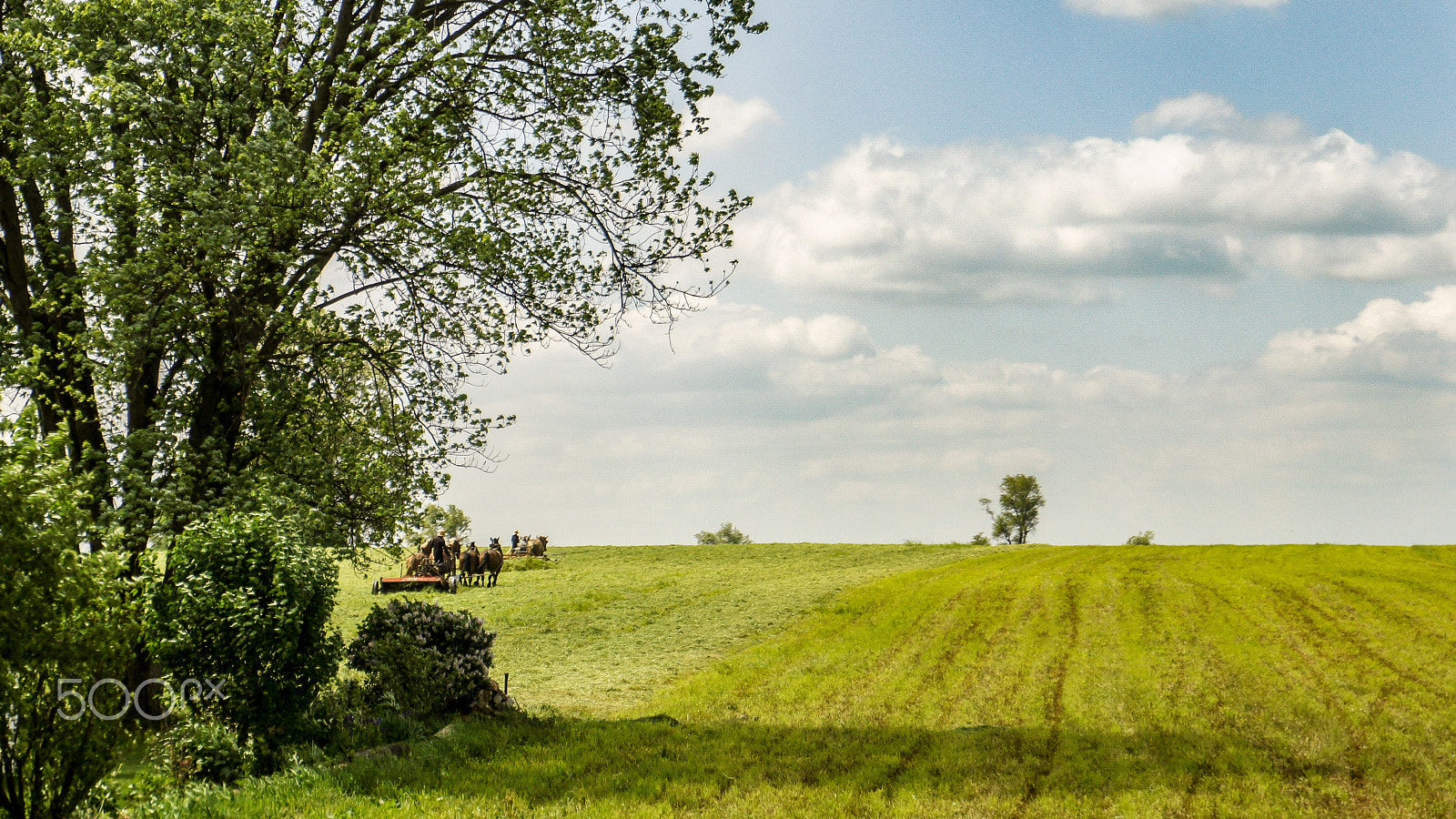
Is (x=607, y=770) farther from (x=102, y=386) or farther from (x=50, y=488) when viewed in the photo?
(x=102, y=386)

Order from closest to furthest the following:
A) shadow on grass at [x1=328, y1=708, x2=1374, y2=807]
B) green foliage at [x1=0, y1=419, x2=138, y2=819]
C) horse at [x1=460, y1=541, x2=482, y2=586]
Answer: green foliage at [x1=0, y1=419, x2=138, y2=819]
shadow on grass at [x1=328, y1=708, x2=1374, y2=807]
horse at [x1=460, y1=541, x2=482, y2=586]

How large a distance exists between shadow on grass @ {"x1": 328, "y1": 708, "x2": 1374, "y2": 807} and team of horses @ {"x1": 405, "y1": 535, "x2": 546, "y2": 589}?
2629 cm

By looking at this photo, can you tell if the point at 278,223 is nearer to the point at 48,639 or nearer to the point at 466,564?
the point at 48,639

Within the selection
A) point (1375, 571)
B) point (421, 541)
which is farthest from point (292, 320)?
point (1375, 571)

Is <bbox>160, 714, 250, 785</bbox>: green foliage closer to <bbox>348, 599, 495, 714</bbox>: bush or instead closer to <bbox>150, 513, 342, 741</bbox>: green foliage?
<bbox>150, 513, 342, 741</bbox>: green foliage

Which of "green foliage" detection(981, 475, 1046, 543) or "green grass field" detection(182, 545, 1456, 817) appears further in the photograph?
"green foliage" detection(981, 475, 1046, 543)

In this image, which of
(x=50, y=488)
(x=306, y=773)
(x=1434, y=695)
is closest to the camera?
(x=50, y=488)

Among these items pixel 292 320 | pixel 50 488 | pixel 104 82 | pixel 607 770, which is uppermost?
pixel 104 82

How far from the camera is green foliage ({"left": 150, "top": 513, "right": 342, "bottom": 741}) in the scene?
492 inches

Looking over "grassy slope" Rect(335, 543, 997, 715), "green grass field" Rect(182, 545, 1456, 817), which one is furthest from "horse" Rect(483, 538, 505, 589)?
"green grass field" Rect(182, 545, 1456, 817)

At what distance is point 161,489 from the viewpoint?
48.5 feet

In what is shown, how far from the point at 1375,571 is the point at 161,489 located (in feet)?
125

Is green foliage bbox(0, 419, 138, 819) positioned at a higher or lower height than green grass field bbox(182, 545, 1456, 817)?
higher

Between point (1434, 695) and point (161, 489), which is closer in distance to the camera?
point (161, 489)
